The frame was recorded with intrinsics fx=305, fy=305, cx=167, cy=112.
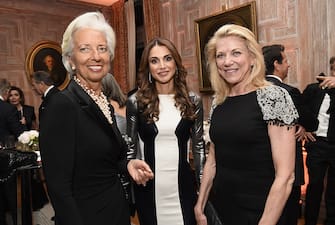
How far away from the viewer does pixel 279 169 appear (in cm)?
135

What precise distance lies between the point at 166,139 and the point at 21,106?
4179 mm

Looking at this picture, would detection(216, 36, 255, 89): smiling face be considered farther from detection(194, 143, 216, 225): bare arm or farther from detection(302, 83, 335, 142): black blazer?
detection(302, 83, 335, 142): black blazer

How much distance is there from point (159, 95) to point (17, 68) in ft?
16.0

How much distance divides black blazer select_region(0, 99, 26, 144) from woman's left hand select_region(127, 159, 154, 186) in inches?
115

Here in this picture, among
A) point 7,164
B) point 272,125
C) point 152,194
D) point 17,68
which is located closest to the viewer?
point 272,125

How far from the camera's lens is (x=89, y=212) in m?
1.22

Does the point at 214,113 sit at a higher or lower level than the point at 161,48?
lower

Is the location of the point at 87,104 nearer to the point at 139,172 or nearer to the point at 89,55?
the point at 89,55

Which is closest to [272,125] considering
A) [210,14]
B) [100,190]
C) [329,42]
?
[100,190]

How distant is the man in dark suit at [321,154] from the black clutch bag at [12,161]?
283cm

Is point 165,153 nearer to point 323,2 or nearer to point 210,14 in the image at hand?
point 323,2

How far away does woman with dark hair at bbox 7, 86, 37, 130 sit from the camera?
516cm

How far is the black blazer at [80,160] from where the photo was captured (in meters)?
1.11

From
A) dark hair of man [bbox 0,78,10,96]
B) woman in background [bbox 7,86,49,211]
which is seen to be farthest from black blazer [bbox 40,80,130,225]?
dark hair of man [bbox 0,78,10,96]
